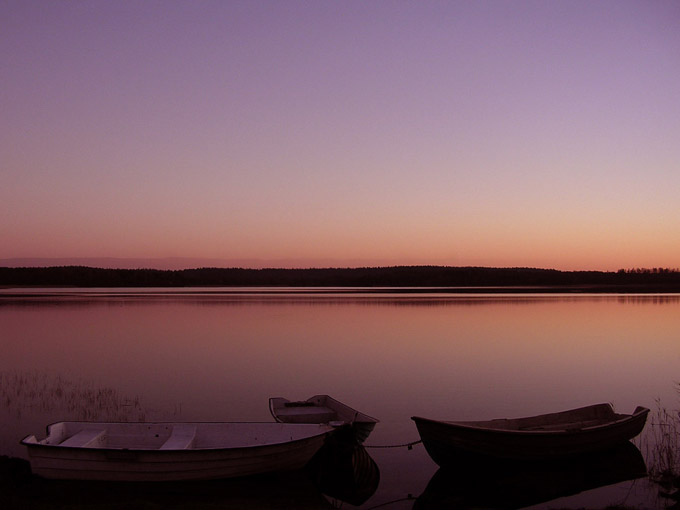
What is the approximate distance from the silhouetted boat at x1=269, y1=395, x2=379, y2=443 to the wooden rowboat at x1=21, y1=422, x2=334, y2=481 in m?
0.72

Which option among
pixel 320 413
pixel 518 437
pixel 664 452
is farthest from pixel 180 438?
pixel 664 452

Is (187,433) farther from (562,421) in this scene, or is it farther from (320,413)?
(562,421)

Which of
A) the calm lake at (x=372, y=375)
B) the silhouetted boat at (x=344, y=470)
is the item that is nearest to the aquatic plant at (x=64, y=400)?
the calm lake at (x=372, y=375)

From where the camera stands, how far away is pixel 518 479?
30.7 feet

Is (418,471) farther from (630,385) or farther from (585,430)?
(630,385)

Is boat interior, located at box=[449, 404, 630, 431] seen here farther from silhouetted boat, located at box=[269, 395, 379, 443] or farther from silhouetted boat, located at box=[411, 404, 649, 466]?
silhouetted boat, located at box=[269, 395, 379, 443]

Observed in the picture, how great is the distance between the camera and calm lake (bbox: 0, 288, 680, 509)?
1040 centimetres

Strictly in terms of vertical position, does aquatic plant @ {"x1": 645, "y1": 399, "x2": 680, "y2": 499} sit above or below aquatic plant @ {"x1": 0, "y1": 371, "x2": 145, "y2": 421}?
above

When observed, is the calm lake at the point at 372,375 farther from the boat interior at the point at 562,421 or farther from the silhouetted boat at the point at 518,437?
the boat interior at the point at 562,421

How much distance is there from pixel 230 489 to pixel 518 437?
4199 millimetres

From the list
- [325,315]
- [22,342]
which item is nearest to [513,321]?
[325,315]

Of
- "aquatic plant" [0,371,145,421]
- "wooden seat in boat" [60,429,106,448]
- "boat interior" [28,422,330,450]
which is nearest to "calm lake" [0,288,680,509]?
"aquatic plant" [0,371,145,421]

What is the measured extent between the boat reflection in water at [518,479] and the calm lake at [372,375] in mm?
60

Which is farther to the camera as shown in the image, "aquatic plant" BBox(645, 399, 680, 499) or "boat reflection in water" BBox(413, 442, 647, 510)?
"aquatic plant" BBox(645, 399, 680, 499)
